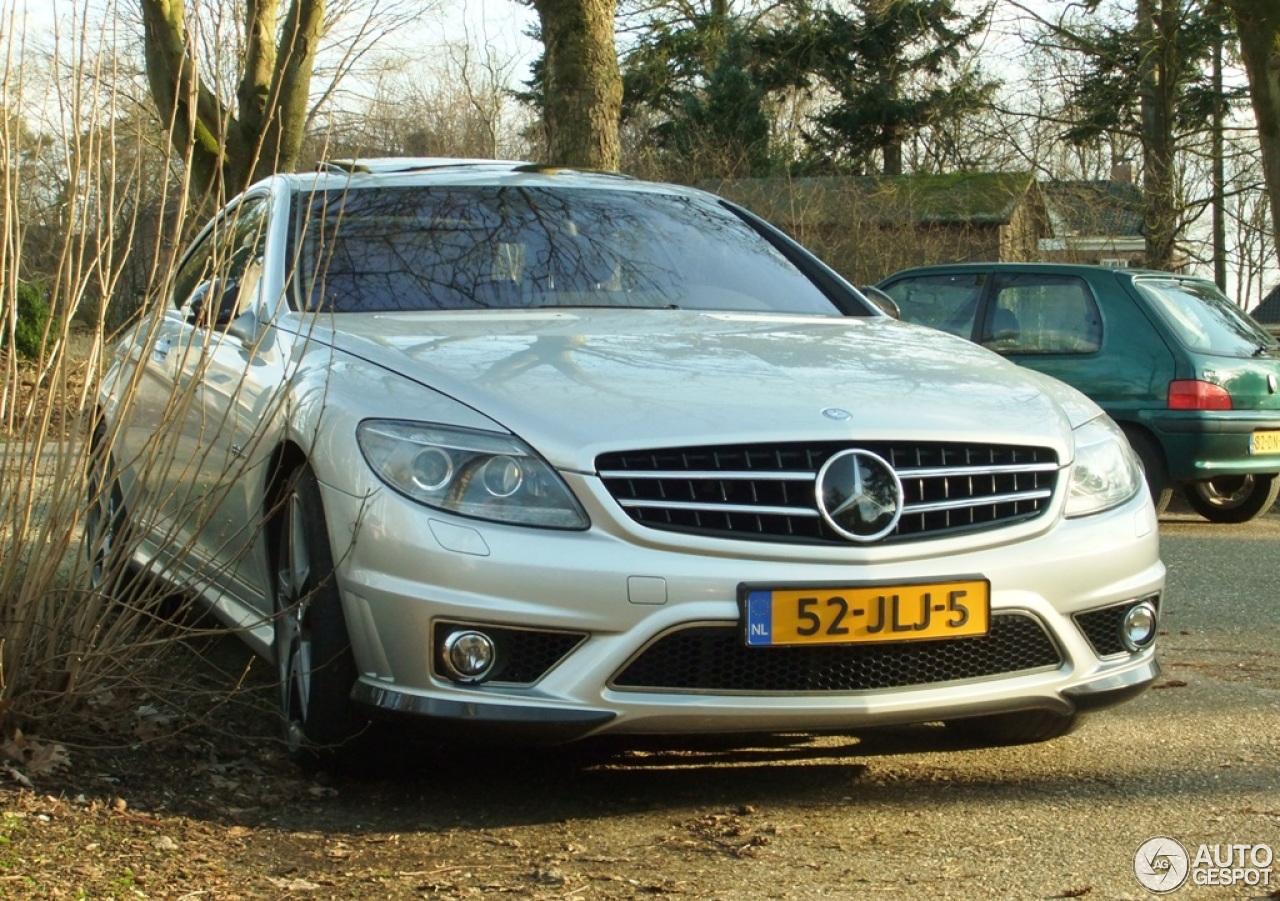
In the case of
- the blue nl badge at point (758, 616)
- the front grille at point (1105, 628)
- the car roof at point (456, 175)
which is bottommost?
the front grille at point (1105, 628)

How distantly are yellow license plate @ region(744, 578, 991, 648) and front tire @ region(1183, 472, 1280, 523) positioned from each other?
24.7 feet

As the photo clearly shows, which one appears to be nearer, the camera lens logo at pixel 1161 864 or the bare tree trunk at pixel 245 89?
the camera lens logo at pixel 1161 864

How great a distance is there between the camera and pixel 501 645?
11.5 feet

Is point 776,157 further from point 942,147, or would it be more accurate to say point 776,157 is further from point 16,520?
point 16,520

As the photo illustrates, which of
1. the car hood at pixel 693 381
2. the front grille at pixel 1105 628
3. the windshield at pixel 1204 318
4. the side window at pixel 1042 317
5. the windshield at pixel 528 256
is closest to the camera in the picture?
the car hood at pixel 693 381

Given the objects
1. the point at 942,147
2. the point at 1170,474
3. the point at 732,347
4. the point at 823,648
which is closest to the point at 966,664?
the point at 823,648

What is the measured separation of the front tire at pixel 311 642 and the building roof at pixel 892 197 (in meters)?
15.5

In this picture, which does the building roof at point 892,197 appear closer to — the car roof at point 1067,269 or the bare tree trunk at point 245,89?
the bare tree trunk at point 245,89

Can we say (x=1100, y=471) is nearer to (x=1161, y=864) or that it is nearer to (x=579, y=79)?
(x=1161, y=864)

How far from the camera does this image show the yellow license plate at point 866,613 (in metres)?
3.47

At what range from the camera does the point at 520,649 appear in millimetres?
3512

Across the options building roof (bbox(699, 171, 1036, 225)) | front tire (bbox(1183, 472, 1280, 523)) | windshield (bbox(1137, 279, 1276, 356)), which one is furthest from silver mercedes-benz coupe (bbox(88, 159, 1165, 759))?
building roof (bbox(699, 171, 1036, 225))

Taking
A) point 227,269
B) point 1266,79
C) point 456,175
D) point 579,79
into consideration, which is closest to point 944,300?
→ point 579,79

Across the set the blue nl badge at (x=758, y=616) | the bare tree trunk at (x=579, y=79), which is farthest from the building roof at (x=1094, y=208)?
the blue nl badge at (x=758, y=616)
